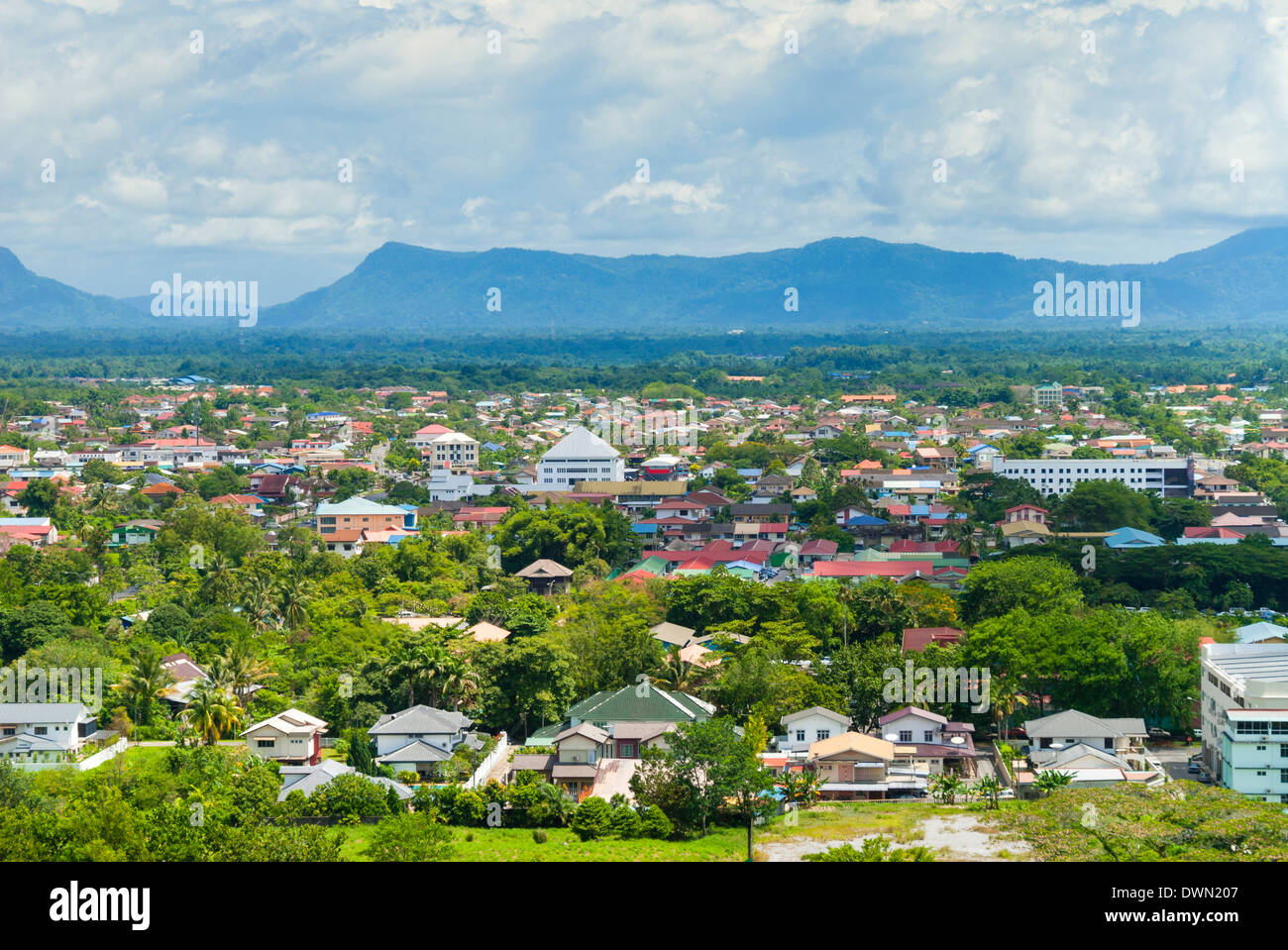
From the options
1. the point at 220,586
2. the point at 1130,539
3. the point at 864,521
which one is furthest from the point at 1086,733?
the point at 864,521

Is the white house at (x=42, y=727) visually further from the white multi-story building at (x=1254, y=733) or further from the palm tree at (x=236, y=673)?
the white multi-story building at (x=1254, y=733)

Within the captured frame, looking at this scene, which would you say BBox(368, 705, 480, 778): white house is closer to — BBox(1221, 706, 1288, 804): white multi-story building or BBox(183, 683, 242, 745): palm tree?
BBox(183, 683, 242, 745): palm tree

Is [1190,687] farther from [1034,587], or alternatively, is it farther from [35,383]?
[35,383]

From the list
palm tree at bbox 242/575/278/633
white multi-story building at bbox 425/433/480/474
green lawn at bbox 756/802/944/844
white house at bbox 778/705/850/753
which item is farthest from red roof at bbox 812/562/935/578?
white multi-story building at bbox 425/433/480/474

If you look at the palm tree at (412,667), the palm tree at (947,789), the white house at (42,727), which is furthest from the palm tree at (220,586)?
the palm tree at (947,789)
